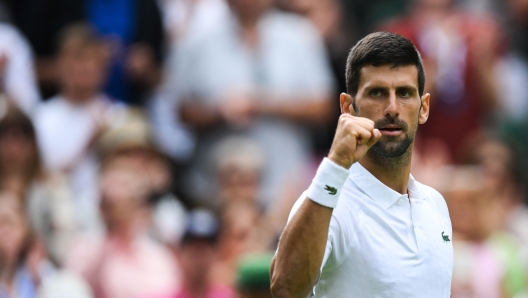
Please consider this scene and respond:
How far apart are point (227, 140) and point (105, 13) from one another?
69.9 inches

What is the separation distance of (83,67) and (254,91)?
1434mm

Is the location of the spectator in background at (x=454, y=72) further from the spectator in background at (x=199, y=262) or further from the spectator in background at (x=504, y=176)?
the spectator in background at (x=199, y=262)

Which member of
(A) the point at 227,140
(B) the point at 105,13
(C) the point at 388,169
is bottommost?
(A) the point at 227,140

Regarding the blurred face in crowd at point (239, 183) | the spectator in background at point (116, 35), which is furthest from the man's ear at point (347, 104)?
the spectator in background at point (116, 35)

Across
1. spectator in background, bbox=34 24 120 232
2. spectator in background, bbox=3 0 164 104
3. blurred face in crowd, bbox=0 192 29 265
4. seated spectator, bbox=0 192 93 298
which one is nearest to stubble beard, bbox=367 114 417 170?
seated spectator, bbox=0 192 93 298

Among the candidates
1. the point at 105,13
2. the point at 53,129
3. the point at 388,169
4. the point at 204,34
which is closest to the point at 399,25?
the point at 204,34

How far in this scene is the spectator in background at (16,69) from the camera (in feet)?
28.3

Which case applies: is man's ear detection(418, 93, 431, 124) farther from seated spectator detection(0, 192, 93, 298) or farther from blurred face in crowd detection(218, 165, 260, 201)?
blurred face in crowd detection(218, 165, 260, 201)

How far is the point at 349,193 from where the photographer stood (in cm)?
348

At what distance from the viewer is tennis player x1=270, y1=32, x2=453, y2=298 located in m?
3.22

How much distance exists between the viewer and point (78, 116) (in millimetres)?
8461

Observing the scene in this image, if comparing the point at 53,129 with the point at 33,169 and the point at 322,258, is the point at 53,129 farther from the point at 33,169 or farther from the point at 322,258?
the point at 322,258

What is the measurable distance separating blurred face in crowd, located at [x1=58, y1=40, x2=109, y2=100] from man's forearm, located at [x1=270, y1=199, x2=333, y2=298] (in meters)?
5.52

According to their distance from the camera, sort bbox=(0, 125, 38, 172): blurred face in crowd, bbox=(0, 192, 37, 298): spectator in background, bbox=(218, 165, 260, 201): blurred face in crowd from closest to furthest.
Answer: bbox=(0, 192, 37, 298): spectator in background, bbox=(0, 125, 38, 172): blurred face in crowd, bbox=(218, 165, 260, 201): blurred face in crowd
